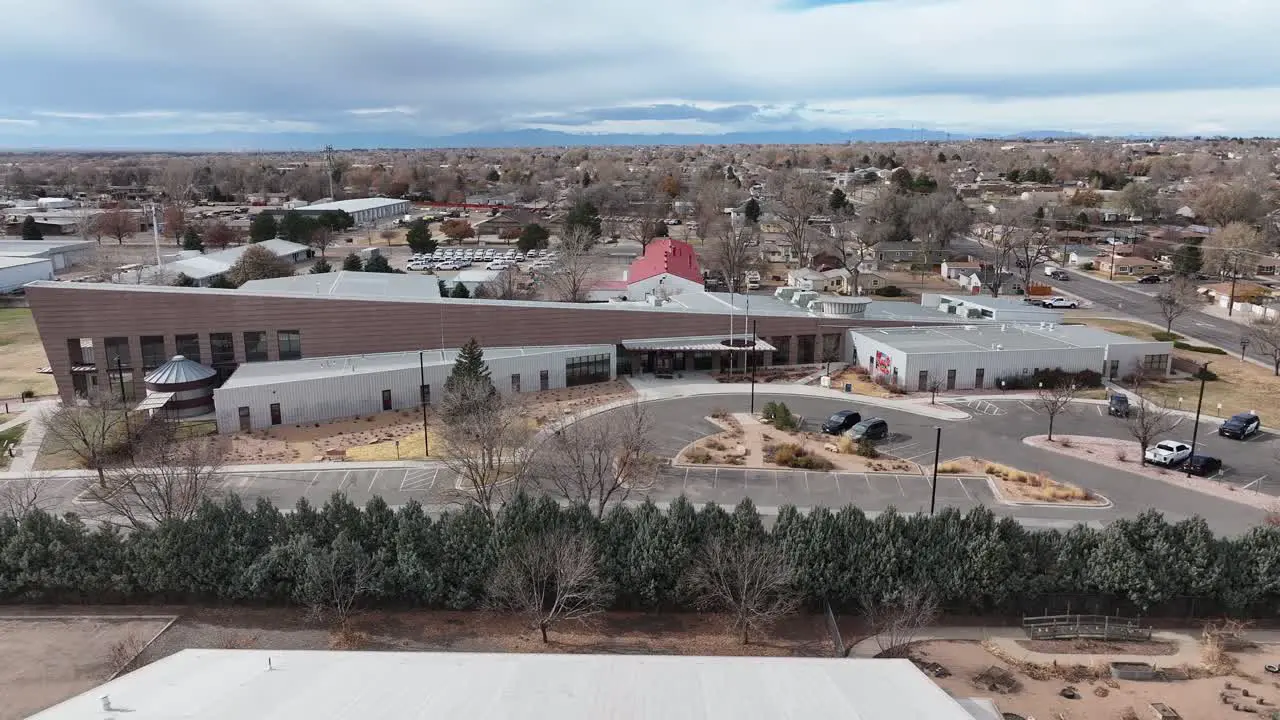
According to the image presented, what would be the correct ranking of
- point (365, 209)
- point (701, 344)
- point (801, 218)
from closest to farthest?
point (701, 344) → point (801, 218) → point (365, 209)

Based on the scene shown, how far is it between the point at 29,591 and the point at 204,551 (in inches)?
221

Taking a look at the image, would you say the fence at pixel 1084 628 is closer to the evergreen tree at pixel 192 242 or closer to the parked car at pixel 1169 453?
the parked car at pixel 1169 453

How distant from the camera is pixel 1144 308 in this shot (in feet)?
244

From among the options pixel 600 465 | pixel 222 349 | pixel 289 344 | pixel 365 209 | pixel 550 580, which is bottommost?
pixel 550 580

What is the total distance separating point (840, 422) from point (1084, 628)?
17344 mm

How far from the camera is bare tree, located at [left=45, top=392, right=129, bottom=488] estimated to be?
3475 centimetres

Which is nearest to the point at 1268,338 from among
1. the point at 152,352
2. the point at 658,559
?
the point at 658,559

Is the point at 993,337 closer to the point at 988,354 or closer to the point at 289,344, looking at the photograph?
the point at 988,354

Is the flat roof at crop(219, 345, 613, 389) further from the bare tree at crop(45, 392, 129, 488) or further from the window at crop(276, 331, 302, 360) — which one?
the bare tree at crop(45, 392, 129, 488)

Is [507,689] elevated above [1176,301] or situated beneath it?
situated beneath

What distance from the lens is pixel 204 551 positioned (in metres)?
24.7

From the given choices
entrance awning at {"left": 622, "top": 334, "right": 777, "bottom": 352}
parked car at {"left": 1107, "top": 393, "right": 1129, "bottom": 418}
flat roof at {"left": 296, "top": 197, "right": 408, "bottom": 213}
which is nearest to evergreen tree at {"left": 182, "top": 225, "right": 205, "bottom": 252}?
flat roof at {"left": 296, "top": 197, "right": 408, "bottom": 213}

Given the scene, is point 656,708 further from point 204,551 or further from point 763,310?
point 763,310

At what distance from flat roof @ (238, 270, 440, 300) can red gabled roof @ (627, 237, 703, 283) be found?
18817 mm
